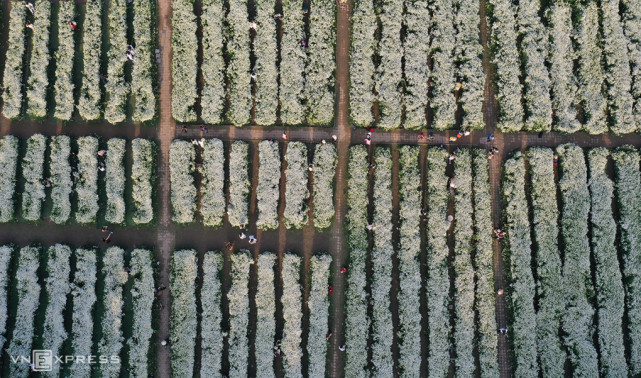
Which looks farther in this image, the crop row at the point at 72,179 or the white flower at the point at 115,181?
the white flower at the point at 115,181

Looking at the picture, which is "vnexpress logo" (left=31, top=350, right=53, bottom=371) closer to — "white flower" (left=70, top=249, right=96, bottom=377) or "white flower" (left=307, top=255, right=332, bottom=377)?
"white flower" (left=70, top=249, right=96, bottom=377)

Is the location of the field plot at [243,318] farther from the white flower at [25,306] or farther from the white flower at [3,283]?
the white flower at [3,283]

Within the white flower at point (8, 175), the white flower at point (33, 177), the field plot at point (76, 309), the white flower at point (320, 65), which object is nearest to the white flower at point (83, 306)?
the field plot at point (76, 309)

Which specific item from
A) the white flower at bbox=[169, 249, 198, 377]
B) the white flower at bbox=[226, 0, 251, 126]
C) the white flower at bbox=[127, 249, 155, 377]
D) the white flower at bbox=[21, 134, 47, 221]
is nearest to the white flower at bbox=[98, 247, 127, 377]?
the white flower at bbox=[127, 249, 155, 377]

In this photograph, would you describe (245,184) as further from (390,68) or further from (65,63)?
(65,63)

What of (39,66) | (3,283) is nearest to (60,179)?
(3,283)

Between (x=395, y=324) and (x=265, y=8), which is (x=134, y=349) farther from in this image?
(x=265, y=8)

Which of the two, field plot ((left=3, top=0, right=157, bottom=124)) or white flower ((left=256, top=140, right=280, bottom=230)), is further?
field plot ((left=3, top=0, right=157, bottom=124))

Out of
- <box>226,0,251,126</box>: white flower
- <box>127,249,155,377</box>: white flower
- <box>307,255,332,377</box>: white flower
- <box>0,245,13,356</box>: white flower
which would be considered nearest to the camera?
<box>0,245,13,356</box>: white flower
